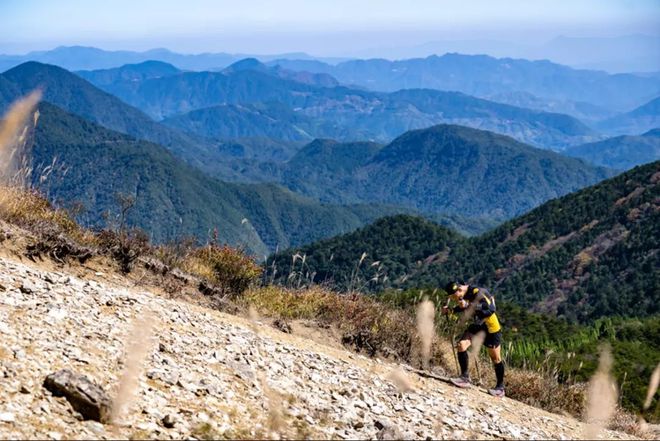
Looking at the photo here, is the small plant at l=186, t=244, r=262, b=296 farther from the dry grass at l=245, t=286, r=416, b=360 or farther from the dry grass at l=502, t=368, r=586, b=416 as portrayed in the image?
the dry grass at l=502, t=368, r=586, b=416

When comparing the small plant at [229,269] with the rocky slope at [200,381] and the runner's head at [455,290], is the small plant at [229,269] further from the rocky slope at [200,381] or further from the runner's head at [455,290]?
the runner's head at [455,290]

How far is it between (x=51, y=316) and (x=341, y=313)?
19.2 feet

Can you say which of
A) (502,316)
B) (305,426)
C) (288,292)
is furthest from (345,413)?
(502,316)

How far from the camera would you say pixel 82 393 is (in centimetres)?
511

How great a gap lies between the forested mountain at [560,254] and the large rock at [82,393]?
65.1 m

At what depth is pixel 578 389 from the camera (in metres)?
11.3

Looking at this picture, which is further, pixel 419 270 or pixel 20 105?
pixel 419 270

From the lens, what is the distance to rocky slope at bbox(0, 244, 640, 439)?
5.20 metres

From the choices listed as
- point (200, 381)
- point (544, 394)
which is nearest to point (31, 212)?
point (200, 381)

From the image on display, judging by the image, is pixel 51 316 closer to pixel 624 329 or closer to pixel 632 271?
pixel 624 329

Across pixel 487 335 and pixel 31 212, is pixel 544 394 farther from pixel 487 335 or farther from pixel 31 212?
pixel 31 212

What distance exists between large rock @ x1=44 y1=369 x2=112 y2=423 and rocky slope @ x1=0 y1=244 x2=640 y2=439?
0.08m

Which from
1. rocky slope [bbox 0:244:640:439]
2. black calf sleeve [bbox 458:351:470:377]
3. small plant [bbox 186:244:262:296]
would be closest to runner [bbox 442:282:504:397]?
black calf sleeve [bbox 458:351:470:377]

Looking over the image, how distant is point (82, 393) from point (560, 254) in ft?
355
